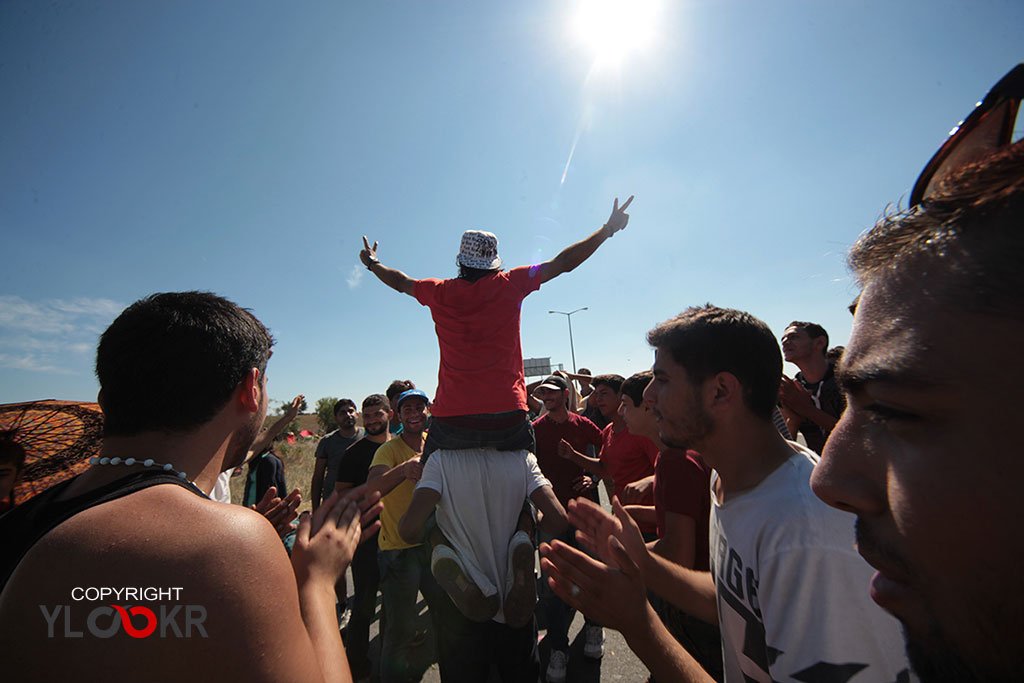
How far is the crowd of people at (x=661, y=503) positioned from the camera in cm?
60

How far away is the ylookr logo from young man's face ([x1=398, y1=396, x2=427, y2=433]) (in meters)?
3.48

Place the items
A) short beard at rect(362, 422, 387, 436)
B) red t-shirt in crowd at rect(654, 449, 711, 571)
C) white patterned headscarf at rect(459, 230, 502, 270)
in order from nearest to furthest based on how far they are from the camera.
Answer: red t-shirt in crowd at rect(654, 449, 711, 571)
white patterned headscarf at rect(459, 230, 502, 270)
short beard at rect(362, 422, 387, 436)

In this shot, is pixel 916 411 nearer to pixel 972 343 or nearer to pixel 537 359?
pixel 972 343

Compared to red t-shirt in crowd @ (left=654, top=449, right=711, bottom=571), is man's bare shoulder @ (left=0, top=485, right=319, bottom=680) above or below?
above

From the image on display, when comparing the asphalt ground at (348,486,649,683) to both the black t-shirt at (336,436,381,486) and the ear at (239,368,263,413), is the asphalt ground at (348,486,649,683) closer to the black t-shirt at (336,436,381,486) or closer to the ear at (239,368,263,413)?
the black t-shirt at (336,436,381,486)

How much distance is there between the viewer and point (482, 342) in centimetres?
289

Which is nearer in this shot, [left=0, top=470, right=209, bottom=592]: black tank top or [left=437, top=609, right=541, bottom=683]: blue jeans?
[left=0, top=470, right=209, bottom=592]: black tank top

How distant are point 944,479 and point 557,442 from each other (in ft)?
14.5

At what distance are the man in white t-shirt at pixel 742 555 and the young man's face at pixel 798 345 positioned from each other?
326 centimetres

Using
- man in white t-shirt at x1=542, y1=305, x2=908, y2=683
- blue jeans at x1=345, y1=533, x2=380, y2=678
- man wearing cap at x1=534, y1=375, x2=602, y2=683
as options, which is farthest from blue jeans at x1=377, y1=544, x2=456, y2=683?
man in white t-shirt at x1=542, y1=305, x2=908, y2=683

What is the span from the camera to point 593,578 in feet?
4.87

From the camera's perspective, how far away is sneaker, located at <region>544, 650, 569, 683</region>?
383 centimetres

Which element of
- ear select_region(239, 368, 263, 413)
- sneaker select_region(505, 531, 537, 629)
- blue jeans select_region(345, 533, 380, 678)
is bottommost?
blue jeans select_region(345, 533, 380, 678)

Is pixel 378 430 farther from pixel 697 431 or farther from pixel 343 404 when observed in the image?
pixel 697 431
